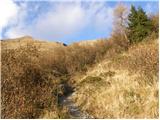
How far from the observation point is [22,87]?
32.6 feet

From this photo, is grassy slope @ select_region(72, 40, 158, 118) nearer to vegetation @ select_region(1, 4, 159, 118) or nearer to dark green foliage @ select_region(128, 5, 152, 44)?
vegetation @ select_region(1, 4, 159, 118)

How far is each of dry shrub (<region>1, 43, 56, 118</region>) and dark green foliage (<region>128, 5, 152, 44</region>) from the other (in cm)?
1535

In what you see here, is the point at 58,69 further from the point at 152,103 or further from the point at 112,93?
the point at 152,103

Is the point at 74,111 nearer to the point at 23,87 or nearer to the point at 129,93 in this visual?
the point at 129,93

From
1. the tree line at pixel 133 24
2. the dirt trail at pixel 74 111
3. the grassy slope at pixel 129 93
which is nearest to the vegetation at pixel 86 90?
the grassy slope at pixel 129 93

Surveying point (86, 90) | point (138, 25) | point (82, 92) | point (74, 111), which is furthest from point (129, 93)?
point (138, 25)

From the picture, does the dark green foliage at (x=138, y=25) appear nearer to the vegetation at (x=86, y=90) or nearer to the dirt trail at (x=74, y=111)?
the vegetation at (x=86, y=90)

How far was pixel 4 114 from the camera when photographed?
8961mm

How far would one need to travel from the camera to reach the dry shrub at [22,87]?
9.23 metres

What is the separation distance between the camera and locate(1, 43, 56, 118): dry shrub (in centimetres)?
923

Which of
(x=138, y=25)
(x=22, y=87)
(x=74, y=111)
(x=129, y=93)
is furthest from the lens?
(x=138, y=25)

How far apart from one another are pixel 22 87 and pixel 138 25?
18.0 metres

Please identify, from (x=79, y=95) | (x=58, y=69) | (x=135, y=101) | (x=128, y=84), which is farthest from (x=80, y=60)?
(x=135, y=101)

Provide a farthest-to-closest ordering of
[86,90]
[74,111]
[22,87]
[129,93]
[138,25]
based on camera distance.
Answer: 1. [138,25]
2. [86,90]
3. [74,111]
4. [129,93]
5. [22,87]
